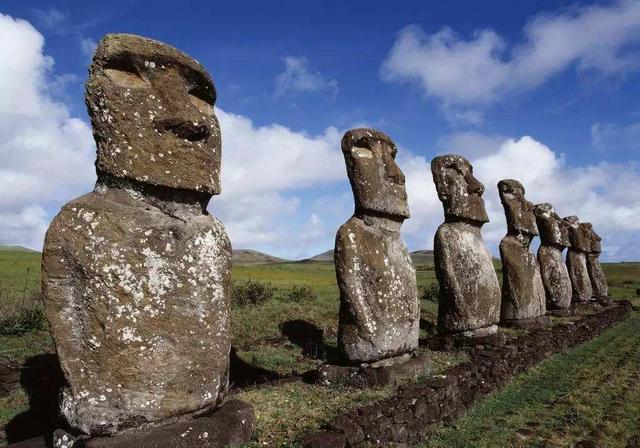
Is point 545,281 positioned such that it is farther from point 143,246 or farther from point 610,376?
point 143,246

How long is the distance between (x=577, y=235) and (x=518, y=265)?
31.5 feet

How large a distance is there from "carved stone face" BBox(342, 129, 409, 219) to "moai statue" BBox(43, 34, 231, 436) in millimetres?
3208

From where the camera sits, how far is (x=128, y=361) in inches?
171

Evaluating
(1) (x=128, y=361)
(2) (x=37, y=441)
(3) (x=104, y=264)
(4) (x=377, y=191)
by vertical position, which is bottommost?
(2) (x=37, y=441)

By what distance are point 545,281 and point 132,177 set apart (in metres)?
15.6

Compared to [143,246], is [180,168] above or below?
above

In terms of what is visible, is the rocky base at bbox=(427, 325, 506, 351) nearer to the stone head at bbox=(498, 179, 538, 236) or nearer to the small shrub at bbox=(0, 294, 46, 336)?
the stone head at bbox=(498, 179, 538, 236)

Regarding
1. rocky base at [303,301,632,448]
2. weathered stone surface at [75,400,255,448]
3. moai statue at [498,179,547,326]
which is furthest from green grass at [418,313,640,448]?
weathered stone surface at [75,400,255,448]

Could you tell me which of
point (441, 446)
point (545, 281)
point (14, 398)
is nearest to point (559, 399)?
point (441, 446)

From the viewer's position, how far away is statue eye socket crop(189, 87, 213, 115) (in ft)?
16.7

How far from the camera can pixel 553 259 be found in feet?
58.0

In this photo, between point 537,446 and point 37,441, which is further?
point 537,446

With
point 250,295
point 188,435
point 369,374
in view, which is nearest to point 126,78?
point 188,435

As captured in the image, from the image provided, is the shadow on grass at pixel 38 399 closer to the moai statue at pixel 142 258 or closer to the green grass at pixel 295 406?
the green grass at pixel 295 406
